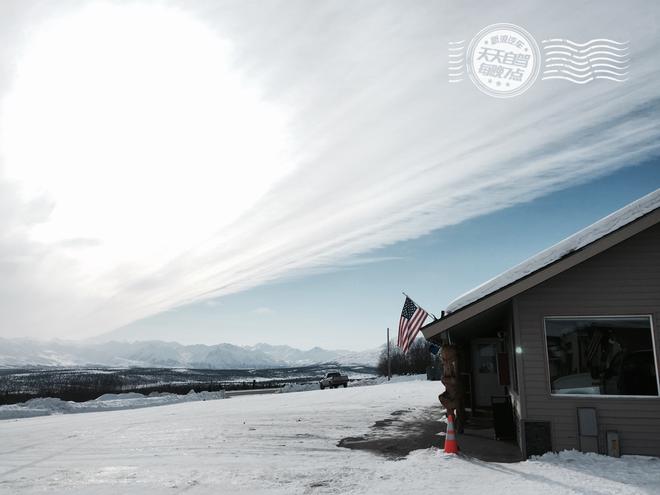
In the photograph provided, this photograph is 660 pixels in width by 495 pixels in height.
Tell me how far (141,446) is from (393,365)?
113m

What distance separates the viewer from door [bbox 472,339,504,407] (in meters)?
19.7

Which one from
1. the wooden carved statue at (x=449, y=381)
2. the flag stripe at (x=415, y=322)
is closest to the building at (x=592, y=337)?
the wooden carved statue at (x=449, y=381)

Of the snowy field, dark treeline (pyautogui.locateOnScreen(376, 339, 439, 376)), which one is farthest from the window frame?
dark treeline (pyautogui.locateOnScreen(376, 339, 439, 376))

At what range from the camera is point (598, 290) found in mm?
10211

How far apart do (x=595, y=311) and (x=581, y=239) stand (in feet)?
4.90

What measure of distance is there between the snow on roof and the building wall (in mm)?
434

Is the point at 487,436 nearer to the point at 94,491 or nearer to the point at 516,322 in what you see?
the point at 516,322

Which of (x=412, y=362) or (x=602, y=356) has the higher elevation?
(x=602, y=356)

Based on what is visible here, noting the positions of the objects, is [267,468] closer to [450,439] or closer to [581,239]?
[450,439]

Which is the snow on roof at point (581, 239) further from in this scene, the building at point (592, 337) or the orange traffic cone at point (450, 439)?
the orange traffic cone at point (450, 439)

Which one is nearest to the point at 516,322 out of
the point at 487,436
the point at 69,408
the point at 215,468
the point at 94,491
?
the point at 487,436

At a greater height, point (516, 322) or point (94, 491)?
point (516, 322)

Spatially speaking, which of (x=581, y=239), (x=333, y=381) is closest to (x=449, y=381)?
(x=581, y=239)

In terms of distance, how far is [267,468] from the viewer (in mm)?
9875
